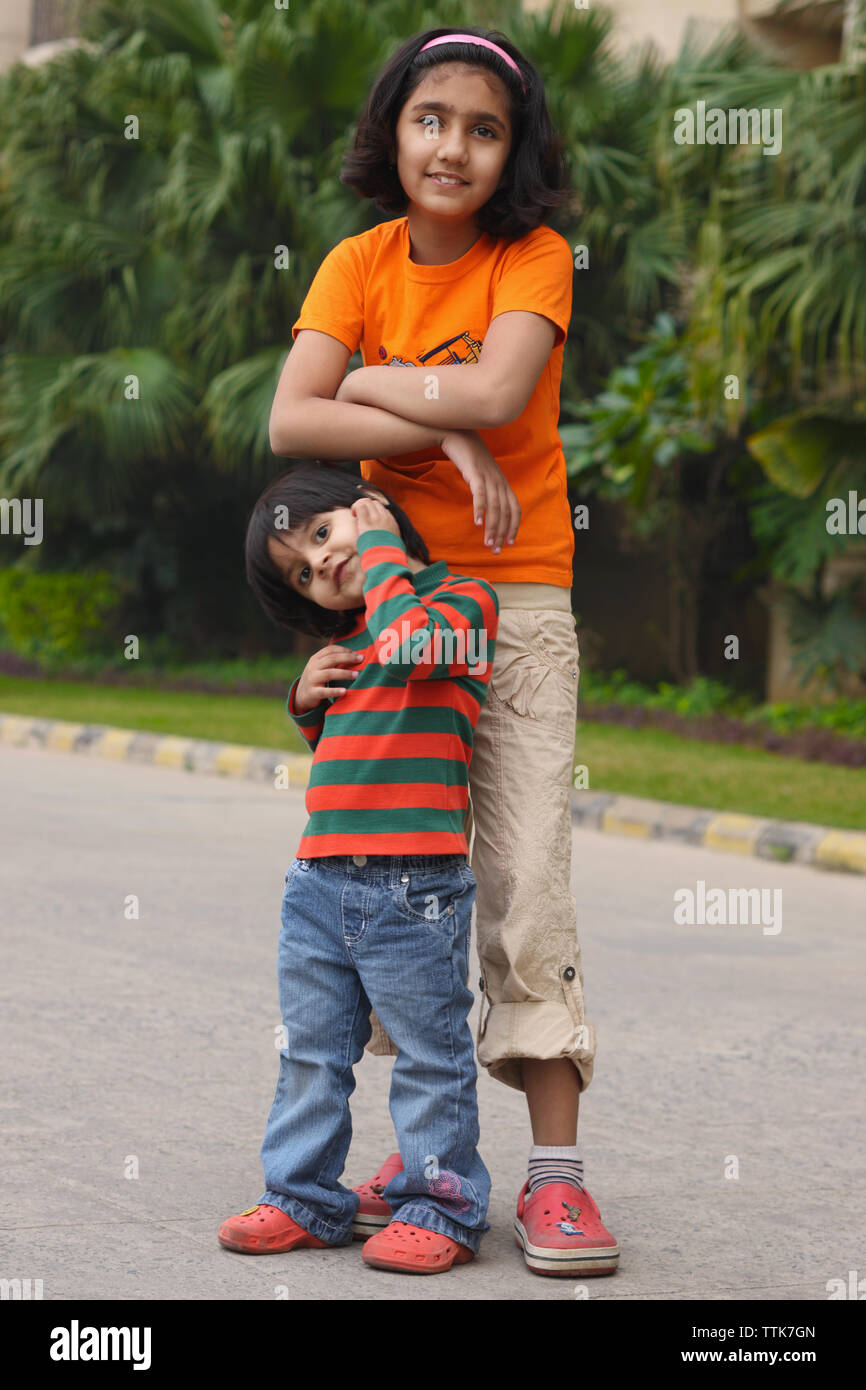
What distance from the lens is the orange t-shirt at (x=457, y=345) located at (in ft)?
10.4

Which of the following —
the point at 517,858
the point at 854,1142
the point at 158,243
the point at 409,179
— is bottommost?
the point at 854,1142

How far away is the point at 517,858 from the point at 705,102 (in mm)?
9850

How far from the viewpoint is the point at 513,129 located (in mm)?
3197

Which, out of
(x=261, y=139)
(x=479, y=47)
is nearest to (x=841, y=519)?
(x=261, y=139)

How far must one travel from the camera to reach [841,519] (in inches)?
475

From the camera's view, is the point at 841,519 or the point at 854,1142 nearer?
the point at 854,1142

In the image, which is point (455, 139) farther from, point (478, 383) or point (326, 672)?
point (326, 672)

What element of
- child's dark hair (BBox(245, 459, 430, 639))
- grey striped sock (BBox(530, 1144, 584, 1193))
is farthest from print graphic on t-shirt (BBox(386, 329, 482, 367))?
grey striped sock (BBox(530, 1144, 584, 1193))

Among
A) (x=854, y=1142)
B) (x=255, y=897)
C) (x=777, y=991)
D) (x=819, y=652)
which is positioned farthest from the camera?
(x=819, y=652)

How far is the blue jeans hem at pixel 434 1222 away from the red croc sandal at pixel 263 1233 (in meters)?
0.17

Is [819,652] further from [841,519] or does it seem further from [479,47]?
[479,47]

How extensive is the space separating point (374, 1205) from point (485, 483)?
126 centimetres

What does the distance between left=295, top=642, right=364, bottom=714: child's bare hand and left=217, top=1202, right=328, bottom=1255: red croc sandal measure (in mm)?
860

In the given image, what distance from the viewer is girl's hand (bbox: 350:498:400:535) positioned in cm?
305
